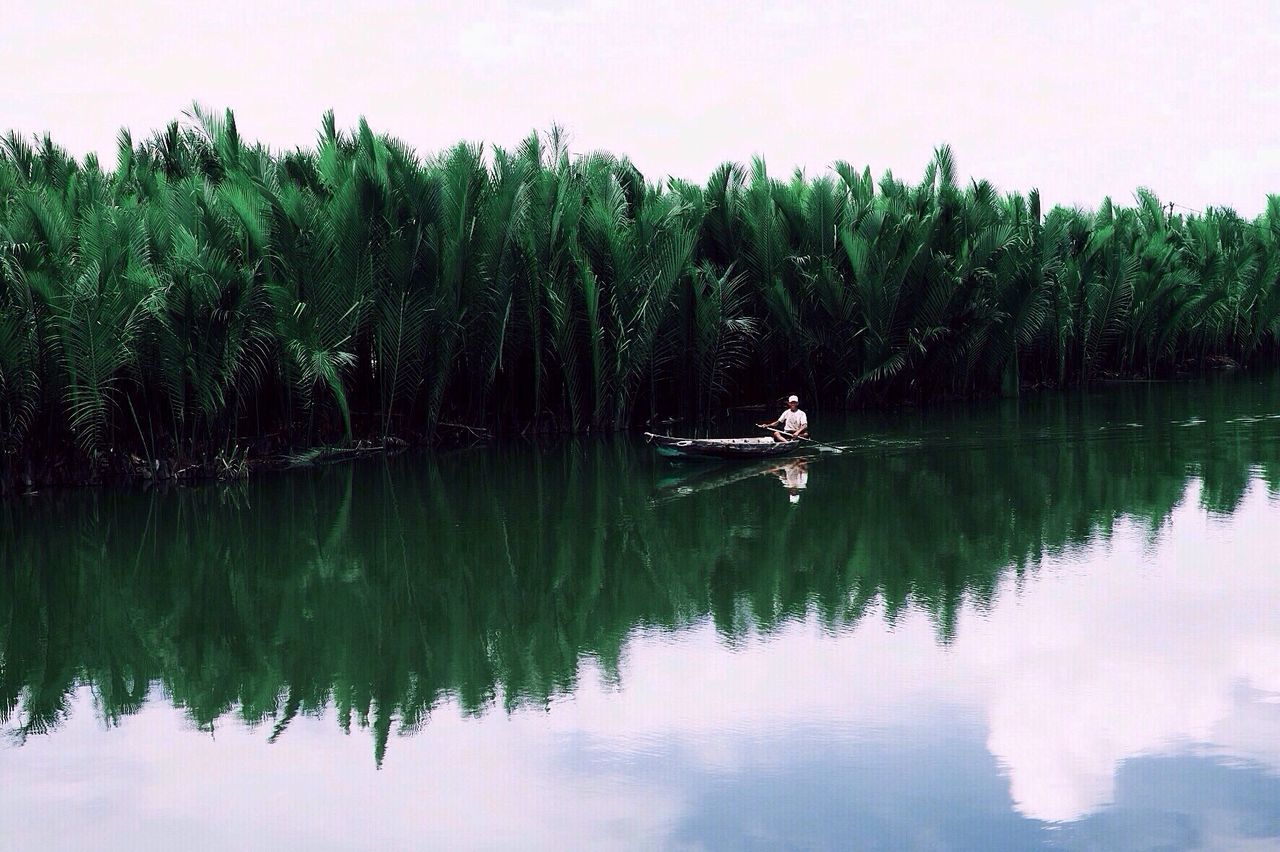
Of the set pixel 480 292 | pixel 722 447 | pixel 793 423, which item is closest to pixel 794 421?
pixel 793 423

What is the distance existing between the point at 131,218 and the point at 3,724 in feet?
33.3

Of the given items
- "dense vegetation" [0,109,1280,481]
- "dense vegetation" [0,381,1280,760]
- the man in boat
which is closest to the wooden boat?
the man in boat

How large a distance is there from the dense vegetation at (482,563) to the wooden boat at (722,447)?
1.18 feet

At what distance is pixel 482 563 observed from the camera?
39.3 ft

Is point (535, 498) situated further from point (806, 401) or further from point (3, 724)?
point (806, 401)

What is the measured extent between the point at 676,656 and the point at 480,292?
39.7 feet

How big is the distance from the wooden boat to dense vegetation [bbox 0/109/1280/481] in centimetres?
388

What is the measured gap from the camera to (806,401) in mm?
25828

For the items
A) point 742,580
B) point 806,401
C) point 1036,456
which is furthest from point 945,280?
point 742,580

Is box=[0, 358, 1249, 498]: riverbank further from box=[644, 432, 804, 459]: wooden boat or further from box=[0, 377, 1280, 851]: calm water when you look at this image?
box=[644, 432, 804, 459]: wooden boat

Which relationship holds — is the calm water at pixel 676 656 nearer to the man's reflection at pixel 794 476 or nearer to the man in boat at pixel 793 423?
the man's reflection at pixel 794 476

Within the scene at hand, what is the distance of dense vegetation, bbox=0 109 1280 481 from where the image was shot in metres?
15.9

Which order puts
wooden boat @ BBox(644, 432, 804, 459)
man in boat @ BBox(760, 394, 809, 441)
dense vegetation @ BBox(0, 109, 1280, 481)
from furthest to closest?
1. man in boat @ BBox(760, 394, 809, 441)
2. wooden boat @ BBox(644, 432, 804, 459)
3. dense vegetation @ BBox(0, 109, 1280, 481)

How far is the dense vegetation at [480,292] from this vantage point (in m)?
15.9
